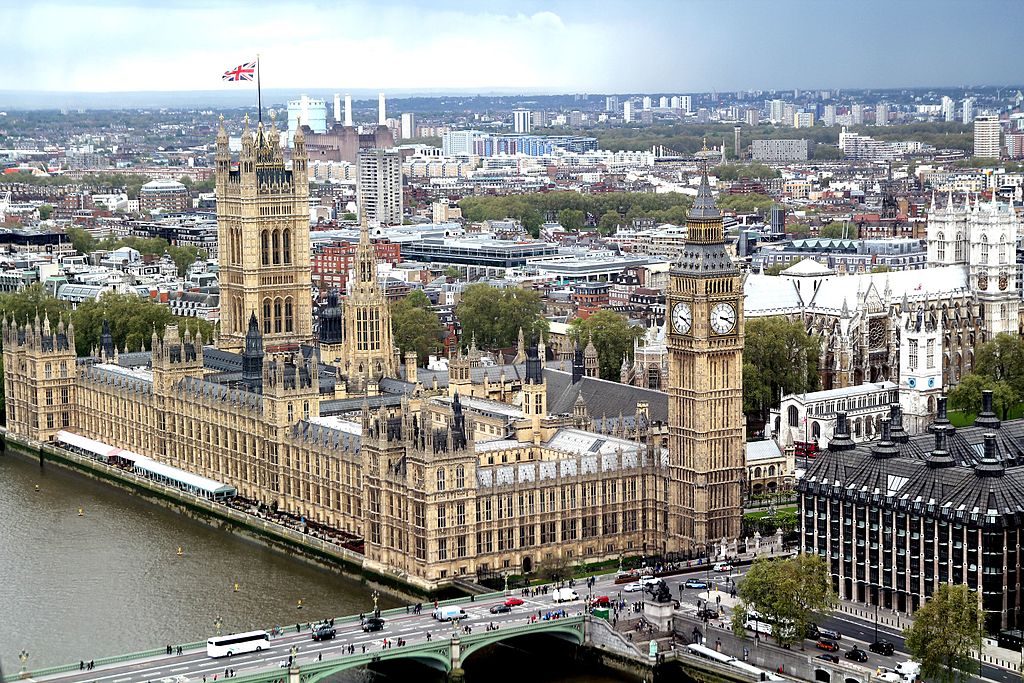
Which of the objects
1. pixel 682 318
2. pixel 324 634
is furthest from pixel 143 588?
pixel 682 318

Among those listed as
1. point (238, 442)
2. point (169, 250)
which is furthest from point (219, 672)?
point (169, 250)

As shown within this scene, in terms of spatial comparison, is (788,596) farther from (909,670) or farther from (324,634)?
(324,634)

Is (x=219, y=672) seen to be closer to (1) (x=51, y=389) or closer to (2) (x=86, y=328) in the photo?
(1) (x=51, y=389)


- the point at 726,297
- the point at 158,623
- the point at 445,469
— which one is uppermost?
the point at 726,297

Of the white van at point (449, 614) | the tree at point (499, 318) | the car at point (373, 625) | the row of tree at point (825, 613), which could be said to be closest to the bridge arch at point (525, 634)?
the white van at point (449, 614)

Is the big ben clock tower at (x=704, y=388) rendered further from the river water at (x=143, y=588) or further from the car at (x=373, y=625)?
the car at (x=373, y=625)

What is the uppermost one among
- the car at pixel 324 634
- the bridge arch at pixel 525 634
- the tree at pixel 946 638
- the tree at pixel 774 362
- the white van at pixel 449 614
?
the tree at pixel 774 362
